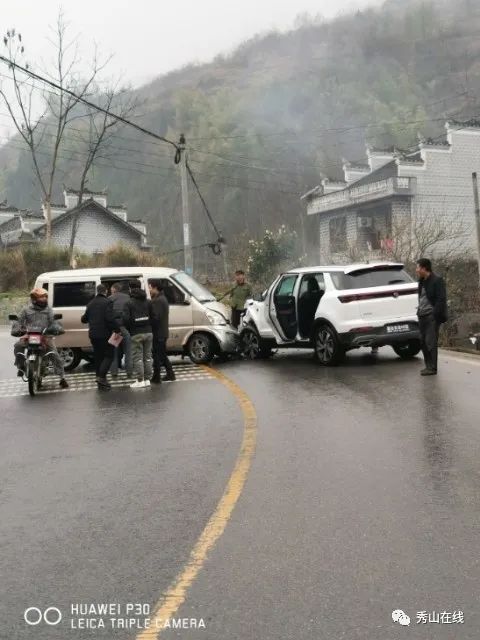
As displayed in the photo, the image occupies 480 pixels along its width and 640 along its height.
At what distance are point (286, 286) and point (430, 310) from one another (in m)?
3.69

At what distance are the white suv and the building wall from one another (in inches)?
1714

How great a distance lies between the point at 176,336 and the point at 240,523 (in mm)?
10264

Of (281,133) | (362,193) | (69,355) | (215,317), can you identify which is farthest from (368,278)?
(281,133)

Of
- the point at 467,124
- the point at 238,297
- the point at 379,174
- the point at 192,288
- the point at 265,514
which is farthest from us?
the point at 379,174

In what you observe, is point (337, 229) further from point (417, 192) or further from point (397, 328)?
point (397, 328)

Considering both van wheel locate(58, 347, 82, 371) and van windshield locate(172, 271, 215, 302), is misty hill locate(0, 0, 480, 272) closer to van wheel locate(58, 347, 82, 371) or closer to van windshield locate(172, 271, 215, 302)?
van windshield locate(172, 271, 215, 302)

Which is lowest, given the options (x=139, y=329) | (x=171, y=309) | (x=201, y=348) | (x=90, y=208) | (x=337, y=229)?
(x=201, y=348)

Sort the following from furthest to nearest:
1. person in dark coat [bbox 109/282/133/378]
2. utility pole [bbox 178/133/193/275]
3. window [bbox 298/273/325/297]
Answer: utility pole [bbox 178/133/193/275], window [bbox 298/273/325/297], person in dark coat [bbox 109/282/133/378]

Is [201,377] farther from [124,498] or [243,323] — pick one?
[124,498]

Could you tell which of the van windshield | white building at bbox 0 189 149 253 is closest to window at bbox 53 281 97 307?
the van windshield

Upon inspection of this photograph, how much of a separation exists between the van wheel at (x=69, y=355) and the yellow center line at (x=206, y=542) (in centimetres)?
778

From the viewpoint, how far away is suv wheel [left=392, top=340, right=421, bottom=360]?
47.2 feet

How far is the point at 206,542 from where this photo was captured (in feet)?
15.5

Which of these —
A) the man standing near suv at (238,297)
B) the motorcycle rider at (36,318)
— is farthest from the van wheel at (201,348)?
the motorcycle rider at (36,318)
